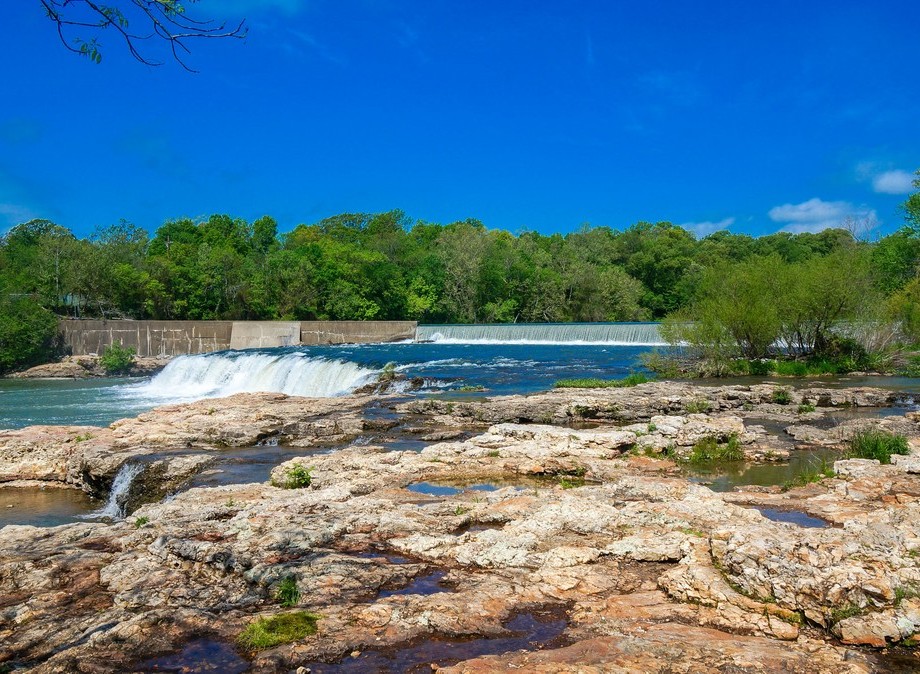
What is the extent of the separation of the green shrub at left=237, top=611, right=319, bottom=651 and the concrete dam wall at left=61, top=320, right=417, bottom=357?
1452 inches

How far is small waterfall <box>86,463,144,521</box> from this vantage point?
950 centimetres

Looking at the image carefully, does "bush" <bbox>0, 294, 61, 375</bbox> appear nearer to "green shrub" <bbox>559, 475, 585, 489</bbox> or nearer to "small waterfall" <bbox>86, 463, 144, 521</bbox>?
"small waterfall" <bbox>86, 463, 144, 521</bbox>

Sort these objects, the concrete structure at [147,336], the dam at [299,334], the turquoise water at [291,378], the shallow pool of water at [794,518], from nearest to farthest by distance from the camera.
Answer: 1. the shallow pool of water at [794,518]
2. the turquoise water at [291,378]
3. the dam at [299,334]
4. the concrete structure at [147,336]

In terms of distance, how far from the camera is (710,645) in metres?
3.85

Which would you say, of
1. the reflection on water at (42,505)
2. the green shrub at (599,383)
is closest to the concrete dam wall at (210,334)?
the green shrub at (599,383)

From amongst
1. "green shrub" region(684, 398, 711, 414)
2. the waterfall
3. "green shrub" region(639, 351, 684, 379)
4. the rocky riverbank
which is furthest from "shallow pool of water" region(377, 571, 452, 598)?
"green shrub" region(639, 351, 684, 379)

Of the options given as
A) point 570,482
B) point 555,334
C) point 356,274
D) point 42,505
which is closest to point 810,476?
point 570,482

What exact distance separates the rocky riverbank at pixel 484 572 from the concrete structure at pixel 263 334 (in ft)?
104

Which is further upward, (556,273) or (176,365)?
(556,273)

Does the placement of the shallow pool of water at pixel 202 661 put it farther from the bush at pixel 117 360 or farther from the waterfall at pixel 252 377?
the bush at pixel 117 360

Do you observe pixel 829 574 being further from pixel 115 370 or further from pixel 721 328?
pixel 115 370

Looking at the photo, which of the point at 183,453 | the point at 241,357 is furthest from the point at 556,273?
the point at 183,453

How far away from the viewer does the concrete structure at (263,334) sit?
4056cm

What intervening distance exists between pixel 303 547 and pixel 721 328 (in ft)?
65.5
